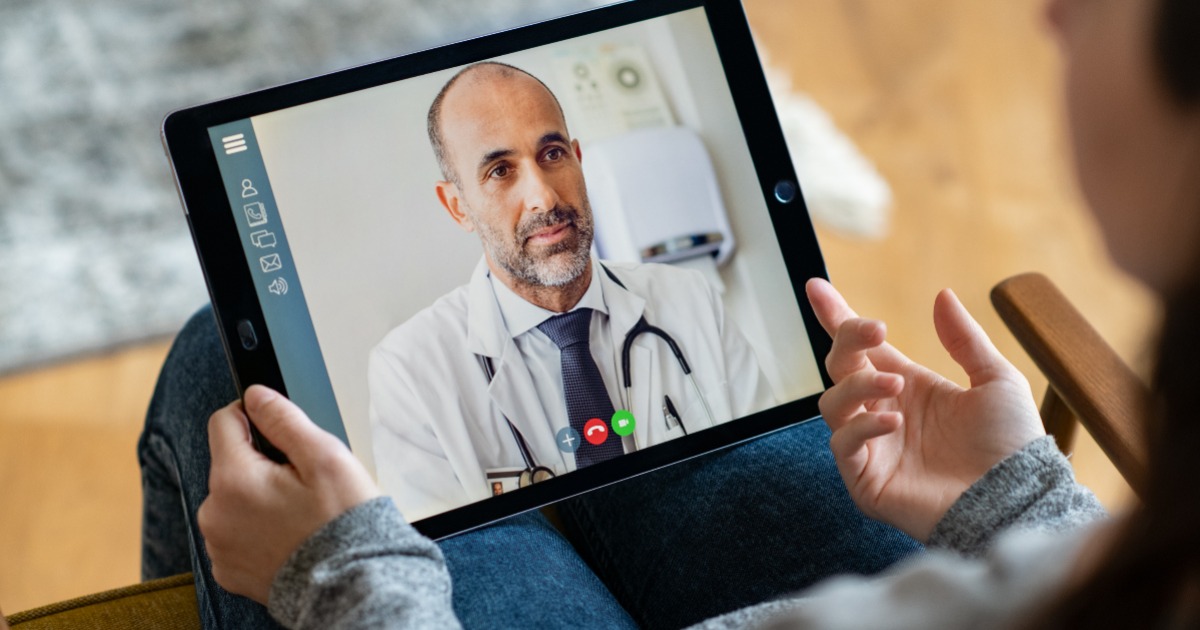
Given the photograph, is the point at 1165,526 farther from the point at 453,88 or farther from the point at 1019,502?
the point at 453,88

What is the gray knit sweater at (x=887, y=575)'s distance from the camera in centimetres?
39

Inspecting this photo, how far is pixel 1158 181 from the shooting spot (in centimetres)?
40

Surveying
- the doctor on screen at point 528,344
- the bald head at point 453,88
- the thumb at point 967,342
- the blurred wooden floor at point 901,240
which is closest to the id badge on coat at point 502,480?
the doctor on screen at point 528,344

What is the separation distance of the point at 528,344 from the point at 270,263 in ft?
0.61

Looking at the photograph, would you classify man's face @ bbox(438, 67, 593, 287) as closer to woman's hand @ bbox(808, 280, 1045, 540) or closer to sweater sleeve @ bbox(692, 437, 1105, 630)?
woman's hand @ bbox(808, 280, 1045, 540)

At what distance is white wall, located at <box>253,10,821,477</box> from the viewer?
2.16 feet

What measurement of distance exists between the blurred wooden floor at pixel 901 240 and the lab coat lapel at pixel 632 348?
0.79m

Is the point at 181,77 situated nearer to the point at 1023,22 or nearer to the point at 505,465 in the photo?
the point at 505,465

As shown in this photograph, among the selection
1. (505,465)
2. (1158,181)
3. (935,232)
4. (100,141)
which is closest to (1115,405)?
(1158,181)

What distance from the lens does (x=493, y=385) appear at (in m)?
0.67

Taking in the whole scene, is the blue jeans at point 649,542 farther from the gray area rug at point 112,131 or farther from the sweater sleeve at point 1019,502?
the gray area rug at point 112,131

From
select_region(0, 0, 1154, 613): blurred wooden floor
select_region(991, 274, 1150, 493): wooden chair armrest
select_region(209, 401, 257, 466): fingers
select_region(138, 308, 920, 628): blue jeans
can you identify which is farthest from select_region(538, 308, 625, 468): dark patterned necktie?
select_region(0, 0, 1154, 613): blurred wooden floor

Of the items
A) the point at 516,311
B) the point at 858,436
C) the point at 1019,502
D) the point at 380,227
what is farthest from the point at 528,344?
the point at 1019,502

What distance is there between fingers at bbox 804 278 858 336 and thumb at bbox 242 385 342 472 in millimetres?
349
